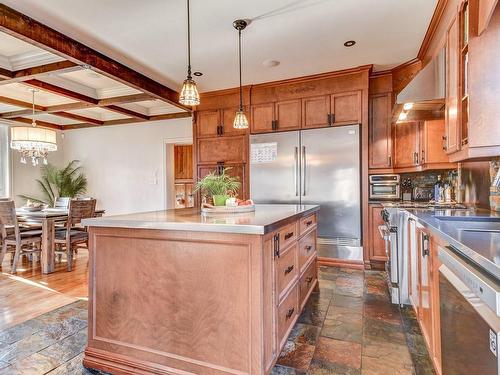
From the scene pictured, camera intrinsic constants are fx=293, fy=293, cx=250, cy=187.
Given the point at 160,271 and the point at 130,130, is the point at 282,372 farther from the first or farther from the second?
the point at 130,130

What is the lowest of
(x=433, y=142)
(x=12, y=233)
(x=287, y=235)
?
(x=12, y=233)

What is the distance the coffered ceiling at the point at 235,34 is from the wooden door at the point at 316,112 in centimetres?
36

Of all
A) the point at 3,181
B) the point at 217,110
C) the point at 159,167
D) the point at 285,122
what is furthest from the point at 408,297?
the point at 3,181

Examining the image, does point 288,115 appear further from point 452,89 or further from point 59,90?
point 59,90

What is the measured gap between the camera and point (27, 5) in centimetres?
235

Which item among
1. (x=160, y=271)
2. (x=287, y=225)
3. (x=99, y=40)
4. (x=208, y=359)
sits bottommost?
(x=208, y=359)

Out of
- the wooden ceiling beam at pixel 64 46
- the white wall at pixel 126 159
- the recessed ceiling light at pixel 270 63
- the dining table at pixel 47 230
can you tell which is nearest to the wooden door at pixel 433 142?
the recessed ceiling light at pixel 270 63

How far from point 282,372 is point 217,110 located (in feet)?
12.2

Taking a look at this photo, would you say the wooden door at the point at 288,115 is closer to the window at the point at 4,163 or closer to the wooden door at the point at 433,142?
the wooden door at the point at 433,142

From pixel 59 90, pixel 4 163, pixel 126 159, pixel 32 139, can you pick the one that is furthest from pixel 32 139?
pixel 4 163

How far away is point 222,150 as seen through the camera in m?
4.54

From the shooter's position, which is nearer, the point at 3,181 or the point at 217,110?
the point at 217,110

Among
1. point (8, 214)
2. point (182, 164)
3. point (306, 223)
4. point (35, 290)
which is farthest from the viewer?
point (182, 164)

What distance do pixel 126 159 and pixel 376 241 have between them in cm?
508
